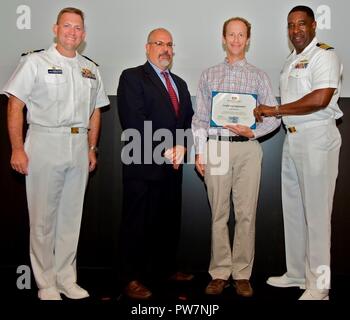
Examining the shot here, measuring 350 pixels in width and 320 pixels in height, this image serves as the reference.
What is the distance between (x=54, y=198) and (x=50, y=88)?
71 centimetres

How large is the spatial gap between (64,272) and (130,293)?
0.47 meters

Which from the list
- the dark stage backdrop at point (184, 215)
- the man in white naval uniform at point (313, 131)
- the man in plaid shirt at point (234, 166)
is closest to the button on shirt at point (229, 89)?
the man in plaid shirt at point (234, 166)

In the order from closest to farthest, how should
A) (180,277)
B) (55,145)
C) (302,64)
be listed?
(55,145) < (302,64) < (180,277)

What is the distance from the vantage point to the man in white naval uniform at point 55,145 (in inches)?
106

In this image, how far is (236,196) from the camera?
116 inches

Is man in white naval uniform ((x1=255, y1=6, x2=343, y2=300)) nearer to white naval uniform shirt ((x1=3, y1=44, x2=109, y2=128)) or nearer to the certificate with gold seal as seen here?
the certificate with gold seal

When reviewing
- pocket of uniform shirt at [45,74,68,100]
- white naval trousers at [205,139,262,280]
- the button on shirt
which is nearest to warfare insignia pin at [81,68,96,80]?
pocket of uniform shirt at [45,74,68,100]

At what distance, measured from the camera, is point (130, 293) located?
110 inches

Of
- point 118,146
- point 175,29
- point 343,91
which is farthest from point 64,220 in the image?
point 343,91

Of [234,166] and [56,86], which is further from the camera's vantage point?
[234,166]

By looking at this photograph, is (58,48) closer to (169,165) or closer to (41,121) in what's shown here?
(41,121)

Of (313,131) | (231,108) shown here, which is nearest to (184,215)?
(231,108)

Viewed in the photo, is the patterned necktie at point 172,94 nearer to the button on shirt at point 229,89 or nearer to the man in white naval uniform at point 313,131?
the button on shirt at point 229,89

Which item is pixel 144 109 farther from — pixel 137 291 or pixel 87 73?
pixel 137 291
